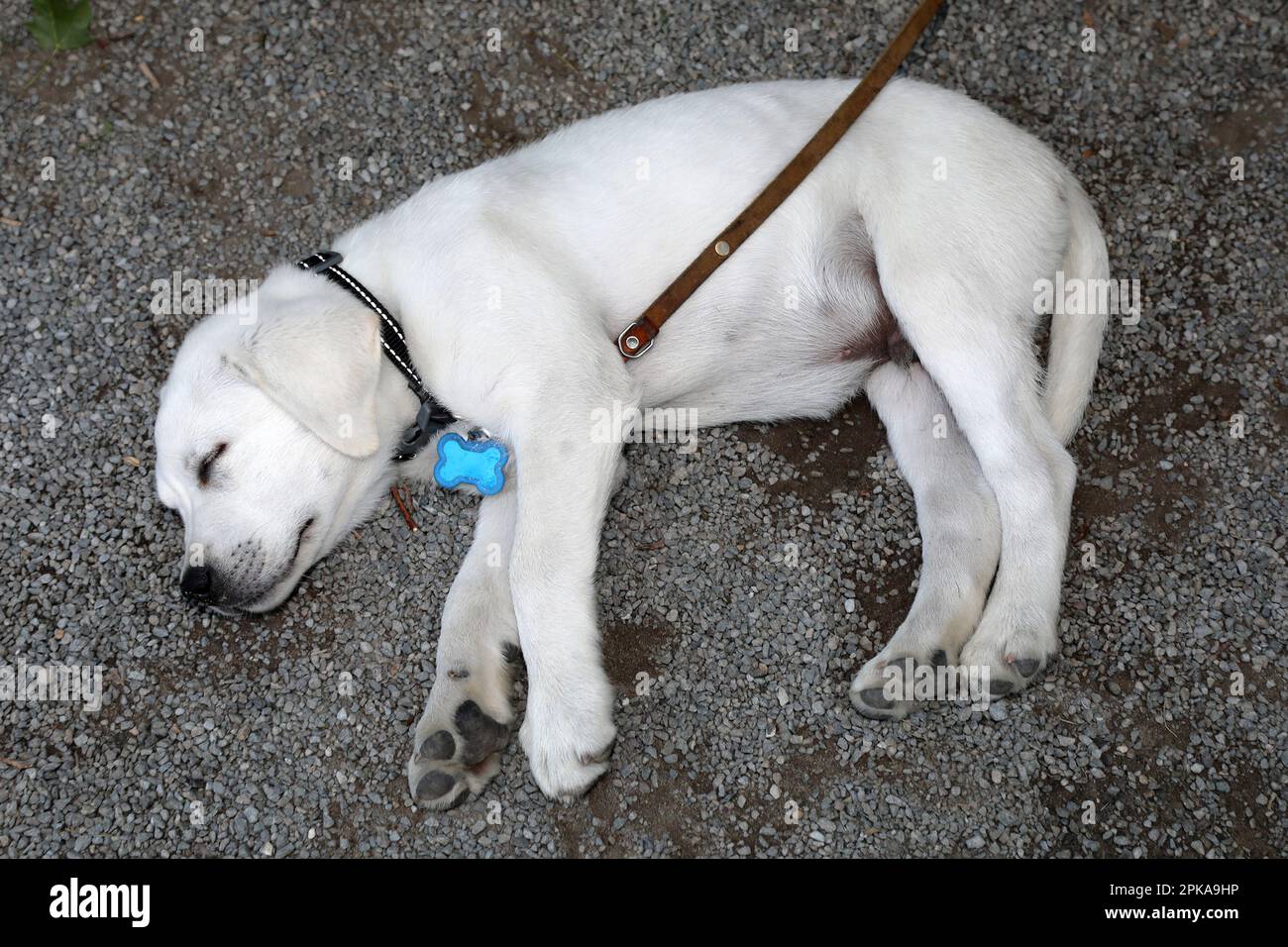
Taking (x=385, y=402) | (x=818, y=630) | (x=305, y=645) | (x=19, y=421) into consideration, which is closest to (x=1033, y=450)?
(x=818, y=630)

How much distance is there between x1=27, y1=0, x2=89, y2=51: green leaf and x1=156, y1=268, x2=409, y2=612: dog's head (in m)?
2.30

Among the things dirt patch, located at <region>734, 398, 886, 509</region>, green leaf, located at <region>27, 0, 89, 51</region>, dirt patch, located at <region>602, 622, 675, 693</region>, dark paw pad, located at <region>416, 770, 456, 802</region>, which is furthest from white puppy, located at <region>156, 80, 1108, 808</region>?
green leaf, located at <region>27, 0, 89, 51</region>

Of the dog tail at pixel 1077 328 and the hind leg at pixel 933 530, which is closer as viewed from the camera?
the hind leg at pixel 933 530

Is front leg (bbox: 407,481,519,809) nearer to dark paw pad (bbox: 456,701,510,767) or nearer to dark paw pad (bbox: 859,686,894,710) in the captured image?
dark paw pad (bbox: 456,701,510,767)

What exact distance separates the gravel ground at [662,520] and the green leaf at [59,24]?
9cm

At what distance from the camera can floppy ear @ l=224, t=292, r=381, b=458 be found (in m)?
3.30

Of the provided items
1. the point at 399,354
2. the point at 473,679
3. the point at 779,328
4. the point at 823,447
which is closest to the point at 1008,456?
the point at 823,447

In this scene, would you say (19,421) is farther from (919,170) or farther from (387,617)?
(919,170)

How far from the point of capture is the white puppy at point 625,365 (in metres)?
3.43

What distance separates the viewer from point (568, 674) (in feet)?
11.1

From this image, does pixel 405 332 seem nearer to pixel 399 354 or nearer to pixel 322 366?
pixel 399 354

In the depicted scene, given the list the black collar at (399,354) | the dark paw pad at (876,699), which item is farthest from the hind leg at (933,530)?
the black collar at (399,354)

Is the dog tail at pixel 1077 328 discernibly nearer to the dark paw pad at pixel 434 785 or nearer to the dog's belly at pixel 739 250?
the dog's belly at pixel 739 250

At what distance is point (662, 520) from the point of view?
402cm
